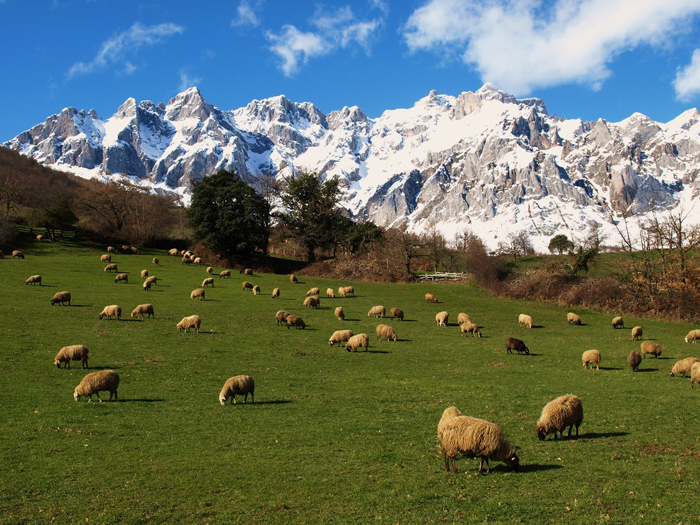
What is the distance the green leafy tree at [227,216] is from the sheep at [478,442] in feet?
208

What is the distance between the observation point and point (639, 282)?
48.0 meters

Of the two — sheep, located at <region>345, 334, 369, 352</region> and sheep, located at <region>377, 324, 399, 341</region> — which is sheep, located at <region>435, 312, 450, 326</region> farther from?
sheep, located at <region>345, 334, 369, 352</region>

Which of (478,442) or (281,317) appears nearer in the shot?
(478,442)

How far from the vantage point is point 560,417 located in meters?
13.3

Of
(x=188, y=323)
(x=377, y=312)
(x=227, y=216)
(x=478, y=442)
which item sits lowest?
(x=478, y=442)

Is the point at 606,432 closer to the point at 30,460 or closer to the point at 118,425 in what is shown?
the point at 118,425

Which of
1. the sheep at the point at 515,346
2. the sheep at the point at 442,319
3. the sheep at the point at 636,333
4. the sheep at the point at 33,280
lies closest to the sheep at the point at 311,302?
the sheep at the point at 442,319

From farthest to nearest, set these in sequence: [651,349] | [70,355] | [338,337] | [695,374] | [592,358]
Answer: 1. [338,337]
2. [651,349]
3. [592,358]
4. [70,355]
5. [695,374]

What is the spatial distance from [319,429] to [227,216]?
61.2 meters

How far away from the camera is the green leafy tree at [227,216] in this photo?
2820 inches

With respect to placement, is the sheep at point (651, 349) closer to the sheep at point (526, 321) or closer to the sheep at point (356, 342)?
the sheep at point (526, 321)

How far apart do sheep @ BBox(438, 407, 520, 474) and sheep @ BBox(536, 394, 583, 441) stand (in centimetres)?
278

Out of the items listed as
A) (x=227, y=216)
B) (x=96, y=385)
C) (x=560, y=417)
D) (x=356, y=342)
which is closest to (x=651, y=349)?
(x=356, y=342)

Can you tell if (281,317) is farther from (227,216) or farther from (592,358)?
(227,216)
